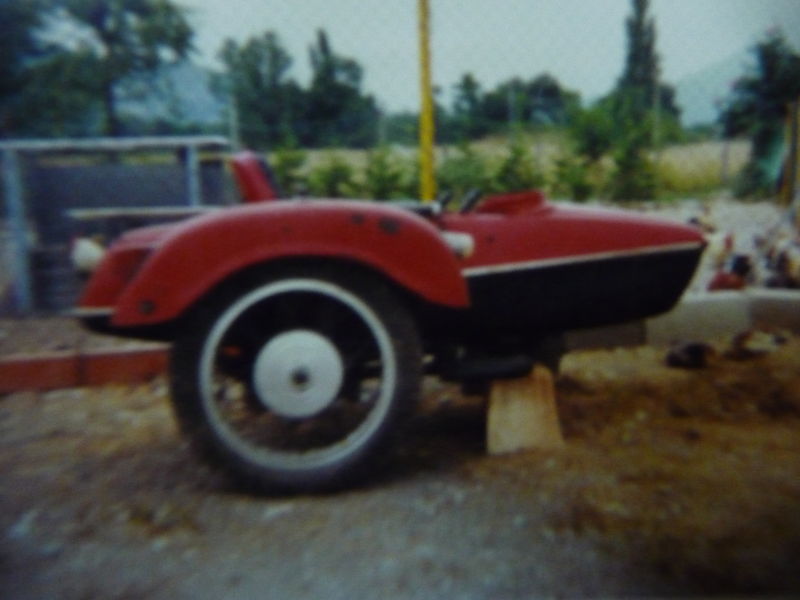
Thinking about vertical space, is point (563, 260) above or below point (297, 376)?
above

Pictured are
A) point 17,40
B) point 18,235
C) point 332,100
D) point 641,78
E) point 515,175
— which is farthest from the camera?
point 18,235

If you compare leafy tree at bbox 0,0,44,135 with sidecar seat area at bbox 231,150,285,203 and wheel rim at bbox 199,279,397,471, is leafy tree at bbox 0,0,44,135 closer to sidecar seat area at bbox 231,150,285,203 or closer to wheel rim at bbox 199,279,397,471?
sidecar seat area at bbox 231,150,285,203

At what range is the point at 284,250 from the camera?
1848mm

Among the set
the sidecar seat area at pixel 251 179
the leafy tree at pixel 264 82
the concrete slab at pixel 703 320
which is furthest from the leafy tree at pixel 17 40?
the concrete slab at pixel 703 320

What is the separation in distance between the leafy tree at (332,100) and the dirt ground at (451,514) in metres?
0.92

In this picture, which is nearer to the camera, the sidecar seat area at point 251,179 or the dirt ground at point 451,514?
the dirt ground at point 451,514

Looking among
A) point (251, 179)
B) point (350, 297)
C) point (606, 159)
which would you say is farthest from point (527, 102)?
point (350, 297)

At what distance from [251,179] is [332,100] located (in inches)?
13.2

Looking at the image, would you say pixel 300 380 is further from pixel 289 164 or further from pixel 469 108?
pixel 469 108

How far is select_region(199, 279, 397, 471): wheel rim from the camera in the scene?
1.89m

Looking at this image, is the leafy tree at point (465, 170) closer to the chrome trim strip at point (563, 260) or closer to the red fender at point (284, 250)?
the chrome trim strip at point (563, 260)

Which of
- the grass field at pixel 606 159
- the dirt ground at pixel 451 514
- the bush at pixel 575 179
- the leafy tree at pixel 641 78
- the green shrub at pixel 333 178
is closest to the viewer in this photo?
the dirt ground at pixel 451 514

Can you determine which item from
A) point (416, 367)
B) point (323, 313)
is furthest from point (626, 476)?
point (323, 313)

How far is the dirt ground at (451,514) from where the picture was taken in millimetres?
1506
